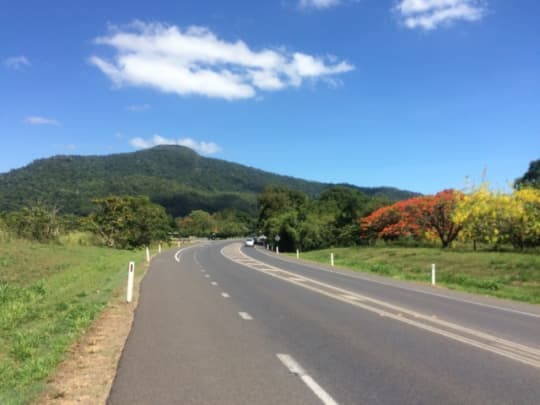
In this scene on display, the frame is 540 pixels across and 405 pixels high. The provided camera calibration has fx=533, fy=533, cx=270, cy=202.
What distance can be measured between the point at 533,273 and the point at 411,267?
30.7 feet

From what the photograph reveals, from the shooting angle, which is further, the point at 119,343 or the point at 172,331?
the point at 172,331

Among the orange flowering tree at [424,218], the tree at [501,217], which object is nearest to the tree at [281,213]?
the orange flowering tree at [424,218]

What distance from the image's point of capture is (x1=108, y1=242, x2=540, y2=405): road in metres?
6.12

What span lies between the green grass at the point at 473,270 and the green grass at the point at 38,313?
46.8ft

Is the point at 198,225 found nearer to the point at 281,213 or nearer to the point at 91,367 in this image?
the point at 281,213

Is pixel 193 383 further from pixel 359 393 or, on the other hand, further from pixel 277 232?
pixel 277 232

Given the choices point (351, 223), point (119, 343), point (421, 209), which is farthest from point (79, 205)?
point (119, 343)

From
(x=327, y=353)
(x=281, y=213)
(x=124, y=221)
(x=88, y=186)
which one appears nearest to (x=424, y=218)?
(x=124, y=221)

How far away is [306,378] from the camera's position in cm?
672

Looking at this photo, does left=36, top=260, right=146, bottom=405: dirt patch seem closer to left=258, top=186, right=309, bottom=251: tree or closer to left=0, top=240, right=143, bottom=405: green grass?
left=0, top=240, right=143, bottom=405: green grass

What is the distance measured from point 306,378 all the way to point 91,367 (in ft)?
9.76

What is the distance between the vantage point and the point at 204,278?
77.7 ft

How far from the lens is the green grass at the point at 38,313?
6.82m

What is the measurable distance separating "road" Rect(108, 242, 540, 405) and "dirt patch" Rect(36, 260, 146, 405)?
0.19 m
